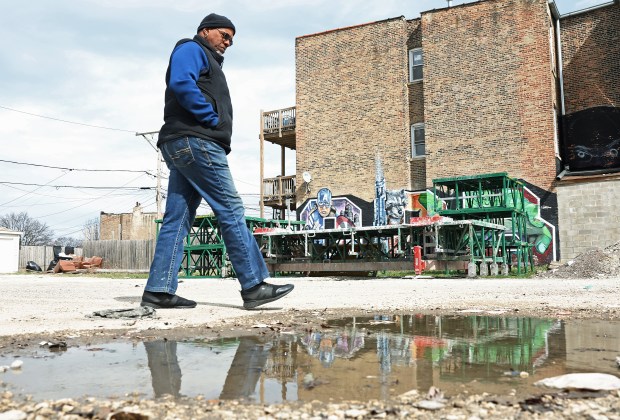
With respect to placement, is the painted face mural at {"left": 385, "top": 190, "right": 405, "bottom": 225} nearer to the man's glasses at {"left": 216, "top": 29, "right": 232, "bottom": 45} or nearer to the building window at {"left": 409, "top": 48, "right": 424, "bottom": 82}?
the building window at {"left": 409, "top": 48, "right": 424, "bottom": 82}

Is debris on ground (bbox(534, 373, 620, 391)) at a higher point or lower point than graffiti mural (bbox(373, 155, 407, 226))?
lower

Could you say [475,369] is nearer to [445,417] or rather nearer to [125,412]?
[445,417]

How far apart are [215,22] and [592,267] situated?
11.0 m

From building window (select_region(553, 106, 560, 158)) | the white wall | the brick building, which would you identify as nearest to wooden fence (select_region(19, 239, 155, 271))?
the white wall

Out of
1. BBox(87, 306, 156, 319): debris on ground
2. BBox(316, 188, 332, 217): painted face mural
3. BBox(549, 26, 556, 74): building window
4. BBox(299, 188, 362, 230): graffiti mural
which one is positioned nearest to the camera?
BBox(87, 306, 156, 319): debris on ground

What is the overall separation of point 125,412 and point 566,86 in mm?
24907

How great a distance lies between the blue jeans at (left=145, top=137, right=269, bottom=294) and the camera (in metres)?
4.38

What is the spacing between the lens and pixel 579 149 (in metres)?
22.2

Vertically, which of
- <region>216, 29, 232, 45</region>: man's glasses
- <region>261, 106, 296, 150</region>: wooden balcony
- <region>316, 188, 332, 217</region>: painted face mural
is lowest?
<region>216, 29, 232, 45</region>: man's glasses

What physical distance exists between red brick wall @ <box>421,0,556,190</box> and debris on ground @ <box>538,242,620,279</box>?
8270mm

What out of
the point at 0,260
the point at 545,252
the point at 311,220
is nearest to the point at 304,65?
the point at 311,220

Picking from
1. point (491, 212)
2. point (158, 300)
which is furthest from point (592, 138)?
point (158, 300)

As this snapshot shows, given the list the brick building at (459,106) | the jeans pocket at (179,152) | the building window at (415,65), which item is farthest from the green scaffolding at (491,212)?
the jeans pocket at (179,152)

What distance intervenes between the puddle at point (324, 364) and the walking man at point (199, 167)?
1.36m
